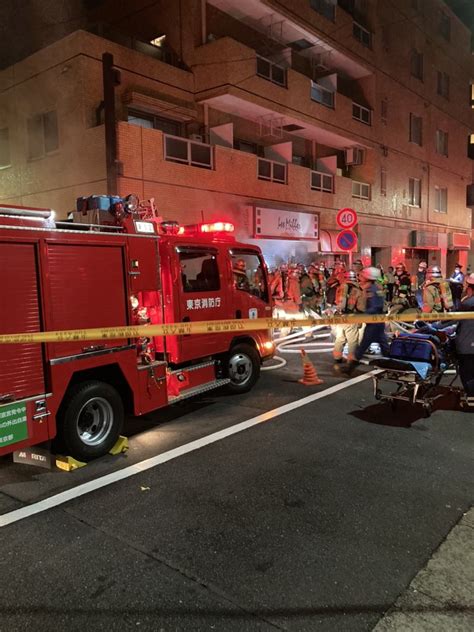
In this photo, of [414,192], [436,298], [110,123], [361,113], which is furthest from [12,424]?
[414,192]

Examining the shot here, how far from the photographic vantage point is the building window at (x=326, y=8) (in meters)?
19.5

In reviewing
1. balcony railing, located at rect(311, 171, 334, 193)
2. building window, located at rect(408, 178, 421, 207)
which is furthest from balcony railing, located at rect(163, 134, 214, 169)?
building window, located at rect(408, 178, 421, 207)

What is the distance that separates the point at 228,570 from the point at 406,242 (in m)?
25.2

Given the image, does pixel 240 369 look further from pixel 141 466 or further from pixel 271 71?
pixel 271 71

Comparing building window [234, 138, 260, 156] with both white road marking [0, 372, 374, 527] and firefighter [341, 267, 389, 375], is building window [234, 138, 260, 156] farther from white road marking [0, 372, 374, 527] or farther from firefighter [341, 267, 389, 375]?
A: white road marking [0, 372, 374, 527]

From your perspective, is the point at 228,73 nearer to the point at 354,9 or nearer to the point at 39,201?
the point at 39,201

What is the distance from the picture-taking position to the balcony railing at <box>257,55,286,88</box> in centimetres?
1644

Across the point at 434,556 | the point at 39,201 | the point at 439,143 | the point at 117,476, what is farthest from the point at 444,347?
the point at 439,143

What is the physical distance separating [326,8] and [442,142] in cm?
1327

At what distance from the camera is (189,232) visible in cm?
727

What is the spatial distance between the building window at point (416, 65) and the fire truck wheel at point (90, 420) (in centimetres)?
2742

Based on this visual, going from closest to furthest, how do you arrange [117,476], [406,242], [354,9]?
[117,476]
[354,9]
[406,242]

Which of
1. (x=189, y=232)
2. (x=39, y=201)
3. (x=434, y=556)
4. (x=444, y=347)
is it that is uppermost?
(x=39, y=201)

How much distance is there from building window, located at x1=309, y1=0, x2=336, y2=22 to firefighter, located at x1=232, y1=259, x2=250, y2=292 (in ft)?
55.4
